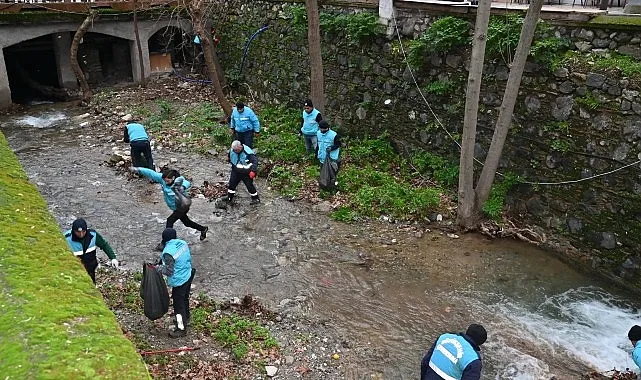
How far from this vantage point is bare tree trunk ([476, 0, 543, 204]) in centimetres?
821

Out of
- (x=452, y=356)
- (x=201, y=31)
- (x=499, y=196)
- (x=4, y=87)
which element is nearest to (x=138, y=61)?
(x=4, y=87)

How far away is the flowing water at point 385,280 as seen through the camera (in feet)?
22.8

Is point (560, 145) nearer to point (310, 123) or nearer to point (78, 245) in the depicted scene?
point (310, 123)

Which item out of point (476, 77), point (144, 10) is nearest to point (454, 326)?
point (476, 77)

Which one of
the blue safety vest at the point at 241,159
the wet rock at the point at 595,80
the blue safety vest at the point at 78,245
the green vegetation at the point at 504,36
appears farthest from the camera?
the blue safety vest at the point at 241,159

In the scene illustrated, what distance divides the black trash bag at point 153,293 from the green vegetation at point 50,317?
1181mm

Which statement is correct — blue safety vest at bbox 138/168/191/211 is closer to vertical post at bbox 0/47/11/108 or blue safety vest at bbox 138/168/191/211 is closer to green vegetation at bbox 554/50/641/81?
green vegetation at bbox 554/50/641/81

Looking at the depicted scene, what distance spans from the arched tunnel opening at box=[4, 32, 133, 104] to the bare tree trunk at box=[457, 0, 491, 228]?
14.8 metres

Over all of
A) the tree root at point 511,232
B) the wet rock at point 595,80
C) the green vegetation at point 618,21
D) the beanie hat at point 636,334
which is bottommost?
the tree root at point 511,232

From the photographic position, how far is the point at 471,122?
30.1 feet

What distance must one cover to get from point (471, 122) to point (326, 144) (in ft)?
9.92

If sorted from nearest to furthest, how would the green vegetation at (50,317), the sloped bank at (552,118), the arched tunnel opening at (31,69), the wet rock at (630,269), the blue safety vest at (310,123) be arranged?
the green vegetation at (50,317) < the wet rock at (630,269) < the sloped bank at (552,118) < the blue safety vest at (310,123) < the arched tunnel opening at (31,69)

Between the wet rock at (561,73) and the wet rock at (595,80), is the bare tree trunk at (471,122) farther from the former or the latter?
the wet rock at (595,80)

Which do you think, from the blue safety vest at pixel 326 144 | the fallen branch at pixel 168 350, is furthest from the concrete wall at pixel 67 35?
the fallen branch at pixel 168 350
